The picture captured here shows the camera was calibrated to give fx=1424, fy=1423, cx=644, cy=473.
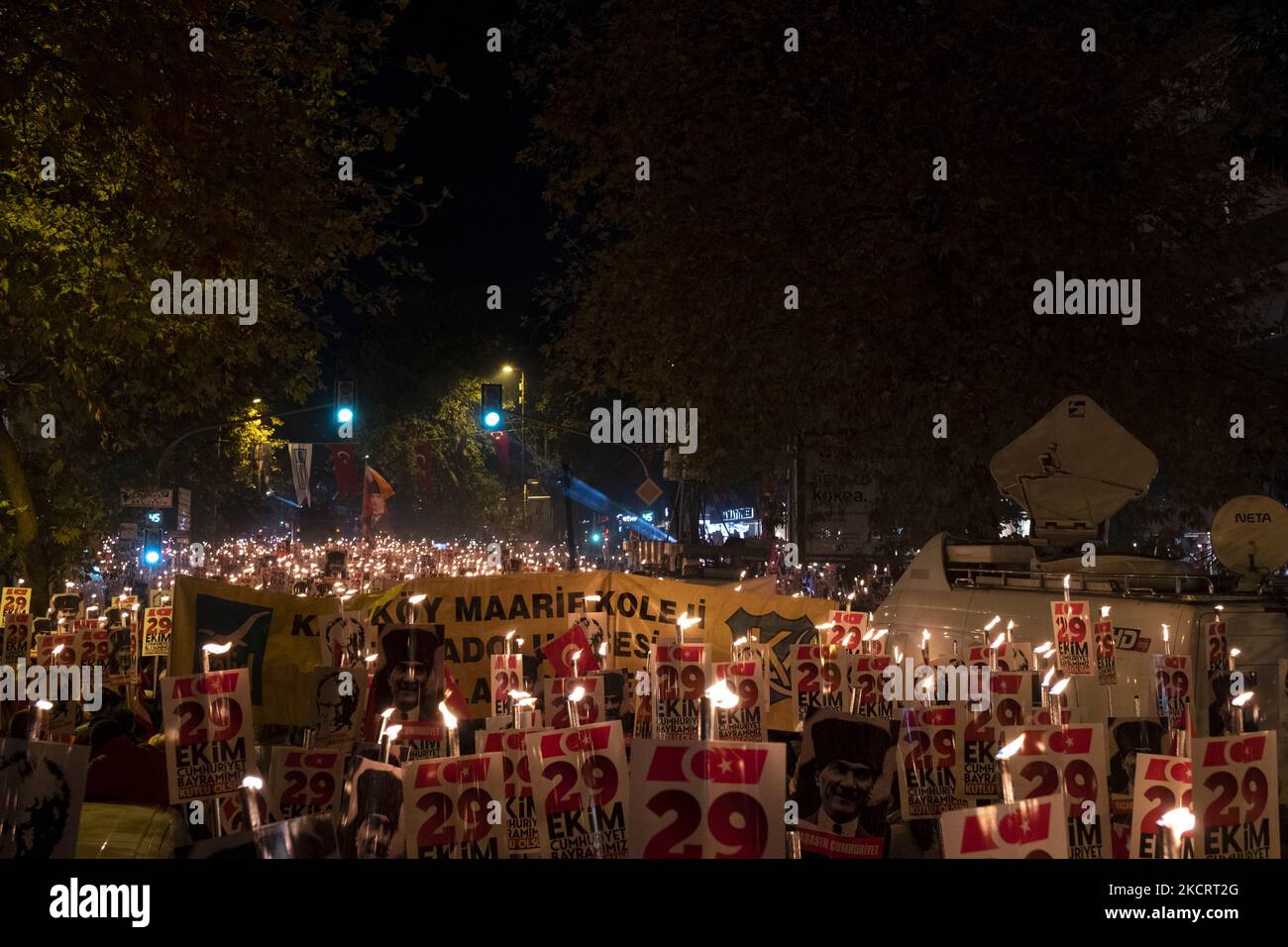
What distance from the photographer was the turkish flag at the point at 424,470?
A: 63375mm

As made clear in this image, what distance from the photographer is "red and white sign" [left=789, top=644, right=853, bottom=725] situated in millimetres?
10609

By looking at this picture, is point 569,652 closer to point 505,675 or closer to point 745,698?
point 505,675

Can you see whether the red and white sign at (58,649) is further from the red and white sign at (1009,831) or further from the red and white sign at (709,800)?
the red and white sign at (1009,831)

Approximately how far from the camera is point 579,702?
8648 mm

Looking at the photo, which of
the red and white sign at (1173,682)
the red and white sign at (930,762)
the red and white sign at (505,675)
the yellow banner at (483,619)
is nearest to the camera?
the red and white sign at (930,762)

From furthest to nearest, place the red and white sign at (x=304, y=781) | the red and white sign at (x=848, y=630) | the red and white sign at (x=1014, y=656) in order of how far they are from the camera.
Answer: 1. the red and white sign at (x=848, y=630)
2. the red and white sign at (x=1014, y=656)
3. the red and white sign at (x=304, y=781)

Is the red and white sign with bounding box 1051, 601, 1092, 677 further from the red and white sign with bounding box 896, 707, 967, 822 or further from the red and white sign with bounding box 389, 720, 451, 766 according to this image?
the red and white sign with bounding box 389, 720, 451, 766

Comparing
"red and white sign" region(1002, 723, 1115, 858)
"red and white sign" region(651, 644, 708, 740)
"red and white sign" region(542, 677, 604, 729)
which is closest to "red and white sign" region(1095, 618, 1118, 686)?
"red and white sign" region(651, 644, 708, 740)

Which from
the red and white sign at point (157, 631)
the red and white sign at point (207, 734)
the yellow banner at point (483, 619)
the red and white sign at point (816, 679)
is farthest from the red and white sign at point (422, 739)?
the red and white sign at point (157, 631)

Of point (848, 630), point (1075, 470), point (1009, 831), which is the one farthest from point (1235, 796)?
point (1075, 470)

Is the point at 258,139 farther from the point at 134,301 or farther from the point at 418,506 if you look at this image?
the point at 418,506

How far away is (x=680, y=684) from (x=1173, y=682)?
133 inches

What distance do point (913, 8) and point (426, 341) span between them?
54.4 metres

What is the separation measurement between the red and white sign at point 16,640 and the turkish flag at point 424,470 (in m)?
49.1
